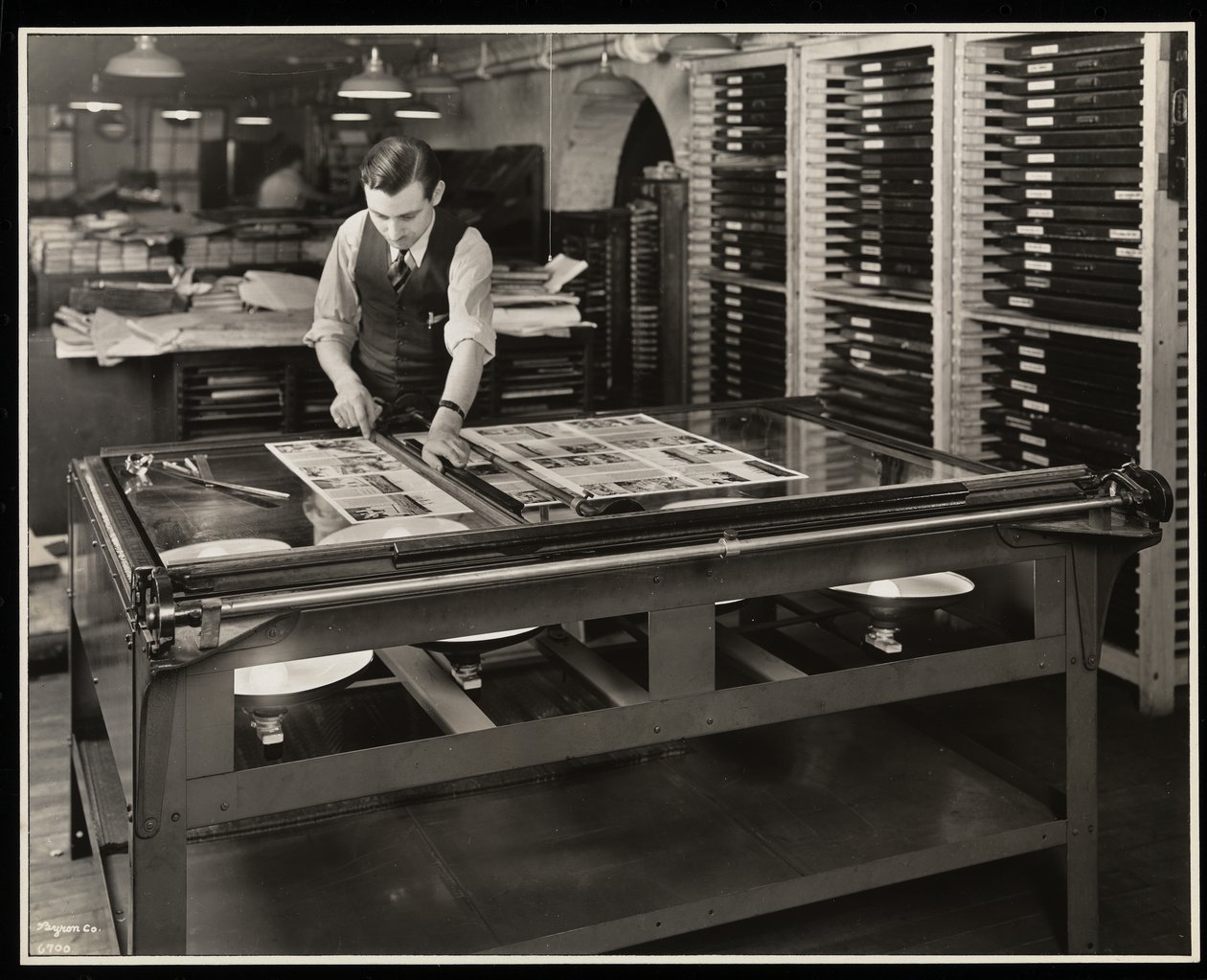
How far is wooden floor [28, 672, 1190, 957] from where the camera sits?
2938 millimetres

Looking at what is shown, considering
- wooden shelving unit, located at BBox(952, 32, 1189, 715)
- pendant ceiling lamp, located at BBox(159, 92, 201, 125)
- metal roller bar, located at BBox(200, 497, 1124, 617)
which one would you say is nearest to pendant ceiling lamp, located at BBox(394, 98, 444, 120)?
pendant ceiling lamp, located at BBox(159, 92, 201, 125)

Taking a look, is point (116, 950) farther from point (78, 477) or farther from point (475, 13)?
point (475, 13)

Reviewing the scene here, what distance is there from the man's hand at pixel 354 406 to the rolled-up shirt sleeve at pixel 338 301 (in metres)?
0.18

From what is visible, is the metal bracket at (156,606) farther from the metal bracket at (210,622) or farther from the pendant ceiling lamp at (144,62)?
the pendant ceiling lamp at (144,62)

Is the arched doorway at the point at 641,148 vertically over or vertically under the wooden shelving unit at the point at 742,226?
over

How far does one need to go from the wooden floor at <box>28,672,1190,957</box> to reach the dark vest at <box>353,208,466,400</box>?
54.8 inches

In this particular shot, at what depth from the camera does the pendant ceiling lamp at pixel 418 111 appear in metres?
9.23

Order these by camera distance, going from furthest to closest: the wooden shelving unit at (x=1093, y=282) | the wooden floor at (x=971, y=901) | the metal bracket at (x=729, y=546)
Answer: the wooden shelving unit at (x=1093, y=282) < the wooden floor at (x=971, y=901) < the metal bracket at (x=729, y=546)

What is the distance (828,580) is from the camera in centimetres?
253

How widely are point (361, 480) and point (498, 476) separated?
0.91 ft

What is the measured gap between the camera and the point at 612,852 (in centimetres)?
287

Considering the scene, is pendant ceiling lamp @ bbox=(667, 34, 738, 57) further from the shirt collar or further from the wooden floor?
the wooden floor

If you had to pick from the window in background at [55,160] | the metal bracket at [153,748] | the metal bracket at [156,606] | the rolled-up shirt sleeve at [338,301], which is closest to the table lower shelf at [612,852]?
the metal bracket at [153,748]

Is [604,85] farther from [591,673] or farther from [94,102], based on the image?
[591,673]
